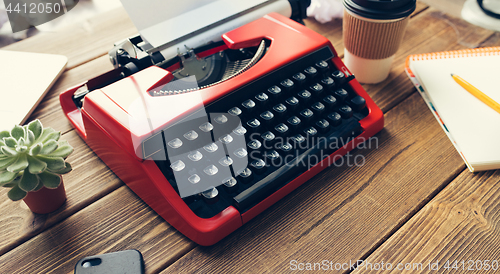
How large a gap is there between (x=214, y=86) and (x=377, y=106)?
42cm

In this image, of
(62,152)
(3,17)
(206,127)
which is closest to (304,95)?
(206,127)

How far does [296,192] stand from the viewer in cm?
82

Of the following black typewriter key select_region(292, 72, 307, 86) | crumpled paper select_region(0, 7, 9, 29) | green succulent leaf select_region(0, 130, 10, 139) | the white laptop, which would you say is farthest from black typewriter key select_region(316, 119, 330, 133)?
crumpled paper select_region(0, 7, 9, 29)

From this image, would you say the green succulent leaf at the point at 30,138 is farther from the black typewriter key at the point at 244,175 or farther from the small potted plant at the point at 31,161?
the black typewriter key at the point at 244,175

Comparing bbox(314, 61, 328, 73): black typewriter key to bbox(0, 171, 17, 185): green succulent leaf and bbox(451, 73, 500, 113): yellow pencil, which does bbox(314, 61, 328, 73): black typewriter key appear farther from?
bbox(0, 171, 17, 185): green succulent leaf

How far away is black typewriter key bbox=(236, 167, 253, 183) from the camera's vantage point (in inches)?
29.9

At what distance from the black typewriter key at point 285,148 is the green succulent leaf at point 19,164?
19.5 inches

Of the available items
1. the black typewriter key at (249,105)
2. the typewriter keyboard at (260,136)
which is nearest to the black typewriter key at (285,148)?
the typewriter keyboard at (260,136)

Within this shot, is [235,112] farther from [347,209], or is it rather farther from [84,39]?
[84,39]

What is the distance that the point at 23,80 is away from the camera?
1127 mm

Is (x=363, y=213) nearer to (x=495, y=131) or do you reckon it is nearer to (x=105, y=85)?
(x=495, y=131)

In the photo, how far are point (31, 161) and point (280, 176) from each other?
0.48 metres

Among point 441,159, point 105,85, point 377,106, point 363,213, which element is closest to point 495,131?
point 441,159

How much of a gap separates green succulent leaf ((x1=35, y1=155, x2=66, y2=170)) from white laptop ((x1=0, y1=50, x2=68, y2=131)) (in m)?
0.39
